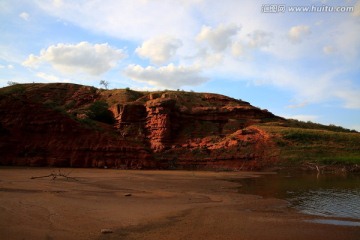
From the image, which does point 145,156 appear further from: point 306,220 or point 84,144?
point 306,220

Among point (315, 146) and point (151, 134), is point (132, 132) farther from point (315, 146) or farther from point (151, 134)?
point (315, 146)

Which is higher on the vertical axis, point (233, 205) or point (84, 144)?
point (84, 144)

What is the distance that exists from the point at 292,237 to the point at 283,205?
15.8 feet

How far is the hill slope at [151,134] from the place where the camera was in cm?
2956

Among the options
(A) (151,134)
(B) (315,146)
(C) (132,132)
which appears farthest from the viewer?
(A) (151,134)

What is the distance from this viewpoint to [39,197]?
11398mm

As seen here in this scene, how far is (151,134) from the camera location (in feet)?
135

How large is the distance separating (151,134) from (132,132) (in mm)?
2366

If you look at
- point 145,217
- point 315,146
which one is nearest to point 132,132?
point 315,146

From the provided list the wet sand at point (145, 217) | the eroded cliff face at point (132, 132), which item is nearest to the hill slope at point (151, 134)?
the eroded cliff face at point (132, 132)

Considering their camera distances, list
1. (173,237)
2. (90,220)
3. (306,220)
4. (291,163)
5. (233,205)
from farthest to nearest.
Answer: (291,163) → (233,205) → (306,220) → (90,220) → (173,237)

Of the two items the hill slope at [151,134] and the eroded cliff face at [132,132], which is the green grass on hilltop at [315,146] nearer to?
the hill slope at [151,134]

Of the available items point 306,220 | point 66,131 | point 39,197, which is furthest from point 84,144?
point 306,220

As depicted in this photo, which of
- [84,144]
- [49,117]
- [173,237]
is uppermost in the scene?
[49,117]
